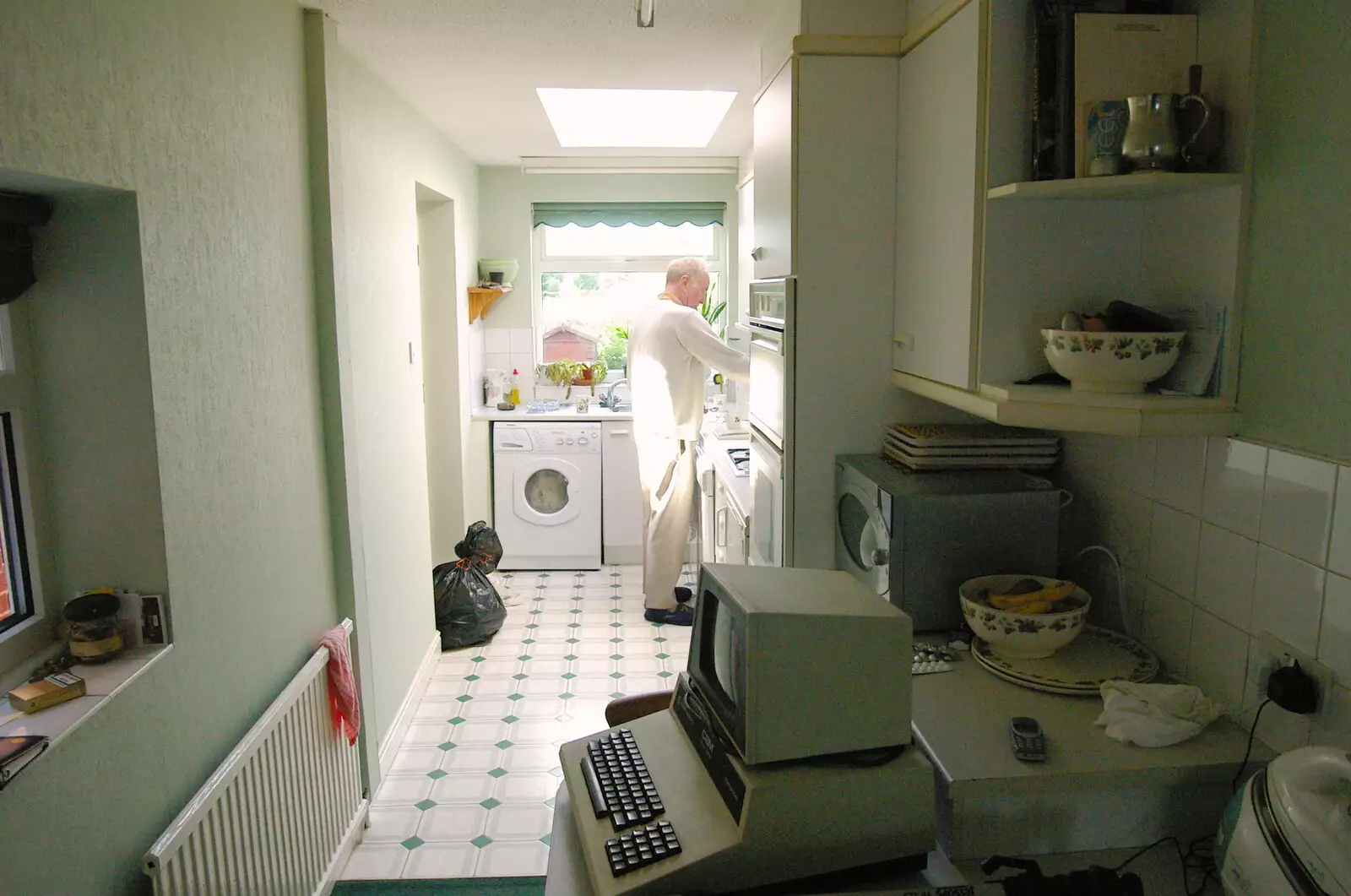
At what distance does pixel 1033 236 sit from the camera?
1.85 m

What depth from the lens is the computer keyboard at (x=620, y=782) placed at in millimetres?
1388

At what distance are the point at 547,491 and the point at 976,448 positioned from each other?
3.34 meters

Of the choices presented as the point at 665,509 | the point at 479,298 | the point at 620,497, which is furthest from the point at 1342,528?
the point at 479,298

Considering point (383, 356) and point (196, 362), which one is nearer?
point (196, 362)

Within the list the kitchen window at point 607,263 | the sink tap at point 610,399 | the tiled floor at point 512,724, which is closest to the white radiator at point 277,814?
the tiled floor at point 512,724

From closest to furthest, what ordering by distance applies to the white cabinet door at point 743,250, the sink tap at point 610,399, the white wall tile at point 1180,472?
1. the white wall tile at point 1180,472
2. the white cabinet door at point 743,250
3. the sink tap at point 610,399

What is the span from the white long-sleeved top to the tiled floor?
3.19 ft

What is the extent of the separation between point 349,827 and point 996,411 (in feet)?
6.92

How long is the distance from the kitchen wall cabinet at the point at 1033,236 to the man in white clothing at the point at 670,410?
2106mm

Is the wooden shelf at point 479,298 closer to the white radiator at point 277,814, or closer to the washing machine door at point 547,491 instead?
the washing machine door at point 547,491

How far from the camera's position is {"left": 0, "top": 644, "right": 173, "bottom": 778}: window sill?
1.40 m

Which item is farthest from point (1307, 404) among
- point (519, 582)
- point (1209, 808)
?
point (519, 582)

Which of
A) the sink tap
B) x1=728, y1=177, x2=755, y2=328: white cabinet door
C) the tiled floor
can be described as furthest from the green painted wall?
the sink tap

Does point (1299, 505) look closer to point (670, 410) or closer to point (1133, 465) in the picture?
point (1133, 465)
